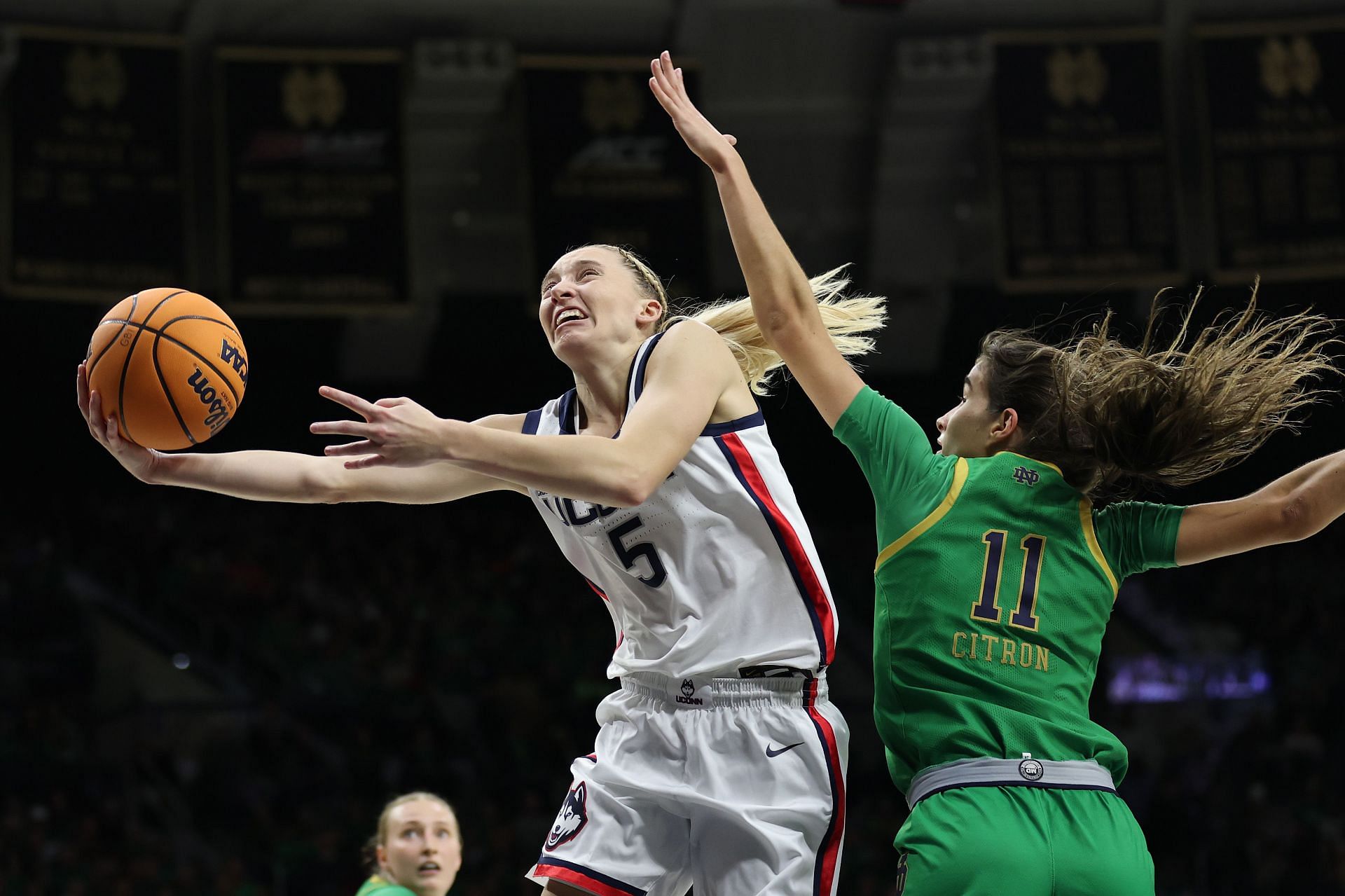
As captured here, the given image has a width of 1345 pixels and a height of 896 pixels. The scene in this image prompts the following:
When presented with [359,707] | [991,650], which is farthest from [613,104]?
[991,650]

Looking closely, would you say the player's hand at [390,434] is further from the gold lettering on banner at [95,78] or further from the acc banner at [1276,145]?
the acc banner at [1276,145]

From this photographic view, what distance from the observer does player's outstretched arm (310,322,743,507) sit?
7.95 feet

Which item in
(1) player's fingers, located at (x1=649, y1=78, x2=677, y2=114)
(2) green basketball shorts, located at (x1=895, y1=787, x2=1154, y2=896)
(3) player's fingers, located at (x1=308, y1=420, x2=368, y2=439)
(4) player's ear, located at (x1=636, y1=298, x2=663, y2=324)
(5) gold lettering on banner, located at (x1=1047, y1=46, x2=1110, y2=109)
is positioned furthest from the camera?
(5) gold lettering on banner, located at (x1=1047, y1=46, x2=1110, y2=109)

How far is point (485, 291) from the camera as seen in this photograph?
1189cm

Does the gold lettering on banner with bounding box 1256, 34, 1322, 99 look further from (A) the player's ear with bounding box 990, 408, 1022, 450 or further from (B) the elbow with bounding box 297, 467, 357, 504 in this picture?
(B) the elbow with bounding box 297, 467, 357, 504

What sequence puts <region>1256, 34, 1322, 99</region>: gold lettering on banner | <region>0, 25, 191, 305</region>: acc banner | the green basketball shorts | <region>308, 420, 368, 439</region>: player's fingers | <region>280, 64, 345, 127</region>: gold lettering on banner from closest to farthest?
<region>308, 420, 368, 439</region>: player's fingers → the green basketball shorts → <region>0, 25, 191, 305</region>: acc banner → <region>280, 64, 345, 127</region>: gold lettering on banner → <region>1256, 34, 1322, 99</region>: gold lettering on banner

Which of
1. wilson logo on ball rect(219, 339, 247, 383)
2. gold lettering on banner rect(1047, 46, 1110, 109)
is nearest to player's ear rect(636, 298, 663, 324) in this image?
wilson logo on ball rect(219, 339, 247, 383)

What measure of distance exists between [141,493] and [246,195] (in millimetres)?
5339

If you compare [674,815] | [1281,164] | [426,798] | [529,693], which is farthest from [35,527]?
[674,815]

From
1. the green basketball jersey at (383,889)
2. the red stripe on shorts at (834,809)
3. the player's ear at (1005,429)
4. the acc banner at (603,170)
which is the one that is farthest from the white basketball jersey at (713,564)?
the acc banner at (603,170)

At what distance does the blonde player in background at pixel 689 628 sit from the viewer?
9.43 ft

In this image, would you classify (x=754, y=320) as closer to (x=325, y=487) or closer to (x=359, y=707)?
(x=325, y=487)

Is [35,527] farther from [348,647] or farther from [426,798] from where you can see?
[426,798]

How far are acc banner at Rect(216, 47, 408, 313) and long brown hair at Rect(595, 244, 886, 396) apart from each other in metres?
6.44
